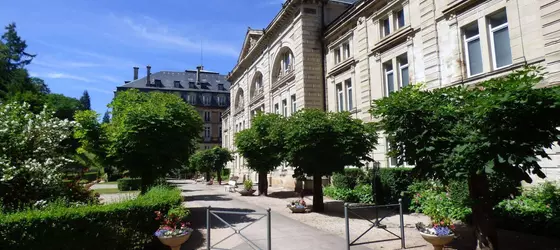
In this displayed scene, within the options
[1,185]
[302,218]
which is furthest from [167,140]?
[302,218]

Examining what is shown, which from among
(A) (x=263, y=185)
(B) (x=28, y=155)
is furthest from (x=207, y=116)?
(B) (x=28, y=155)

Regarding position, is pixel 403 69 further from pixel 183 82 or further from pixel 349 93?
pixel 183 82

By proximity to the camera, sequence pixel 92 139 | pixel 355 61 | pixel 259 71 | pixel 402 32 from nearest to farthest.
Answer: pixel 92 139 < pixel 402 32 < pixel 355 61 < pixel 259 71

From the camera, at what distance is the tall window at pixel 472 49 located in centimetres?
1335

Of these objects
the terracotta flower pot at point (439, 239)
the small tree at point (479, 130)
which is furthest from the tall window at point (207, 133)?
the terracotta flower pot at point (439, 239)

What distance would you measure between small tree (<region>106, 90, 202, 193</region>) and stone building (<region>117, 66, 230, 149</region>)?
2293 inches

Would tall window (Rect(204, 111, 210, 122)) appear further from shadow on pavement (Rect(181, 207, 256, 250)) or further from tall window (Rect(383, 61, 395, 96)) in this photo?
shadow on pavement (Rect(181, 207, 256, 250))

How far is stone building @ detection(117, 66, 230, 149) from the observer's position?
72250 mm

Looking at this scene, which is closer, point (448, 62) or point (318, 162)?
point (318, 162)

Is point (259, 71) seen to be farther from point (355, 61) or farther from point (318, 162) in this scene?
point (318, 162)

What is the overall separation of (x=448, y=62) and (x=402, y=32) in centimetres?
340

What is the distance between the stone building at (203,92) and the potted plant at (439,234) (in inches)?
2600

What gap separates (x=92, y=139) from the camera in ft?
50.7

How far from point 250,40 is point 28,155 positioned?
3000 cm
